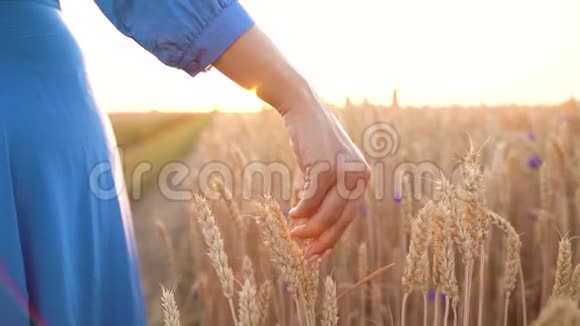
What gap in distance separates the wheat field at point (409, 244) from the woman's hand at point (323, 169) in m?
0.18

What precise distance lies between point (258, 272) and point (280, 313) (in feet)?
1.20

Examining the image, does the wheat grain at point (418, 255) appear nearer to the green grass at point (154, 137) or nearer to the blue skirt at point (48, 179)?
the blue skirt at point (48, 179)

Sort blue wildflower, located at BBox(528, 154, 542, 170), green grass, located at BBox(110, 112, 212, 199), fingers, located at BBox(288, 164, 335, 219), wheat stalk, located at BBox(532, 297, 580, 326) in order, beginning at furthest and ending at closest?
green grass, located at BBox(110, 112, 212, 199) < blue wildflower, located at BBox(528, 154, 542, 170) < fingers, located at BBox(288, 164, 335, 219) < wheat stalk, located at BBox(532, 297, 580, 326)

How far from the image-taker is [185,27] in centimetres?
78

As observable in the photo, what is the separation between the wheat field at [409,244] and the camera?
1022 mm

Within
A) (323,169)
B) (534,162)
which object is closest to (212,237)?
(323,169)

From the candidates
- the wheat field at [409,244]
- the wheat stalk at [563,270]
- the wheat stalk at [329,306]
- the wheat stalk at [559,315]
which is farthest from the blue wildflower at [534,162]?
the wheat stalk at [559,315]

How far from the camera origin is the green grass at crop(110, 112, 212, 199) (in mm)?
5198

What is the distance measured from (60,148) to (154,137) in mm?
9238

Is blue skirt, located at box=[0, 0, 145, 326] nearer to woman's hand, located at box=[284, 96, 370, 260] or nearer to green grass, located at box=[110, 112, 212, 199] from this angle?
woman's hand, located at box=[284, 96, 370, 260]

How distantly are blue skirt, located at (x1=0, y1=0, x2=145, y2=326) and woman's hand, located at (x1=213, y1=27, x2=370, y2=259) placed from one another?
231mm

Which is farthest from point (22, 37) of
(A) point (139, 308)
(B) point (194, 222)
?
(B) point (194, 222)

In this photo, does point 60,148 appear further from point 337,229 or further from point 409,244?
point 409,244

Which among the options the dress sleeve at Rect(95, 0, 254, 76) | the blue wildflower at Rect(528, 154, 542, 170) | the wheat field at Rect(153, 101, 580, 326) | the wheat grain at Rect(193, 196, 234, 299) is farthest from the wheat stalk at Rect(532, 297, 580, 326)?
the blue wildflower at Rect(528, 154, 542, 170)
